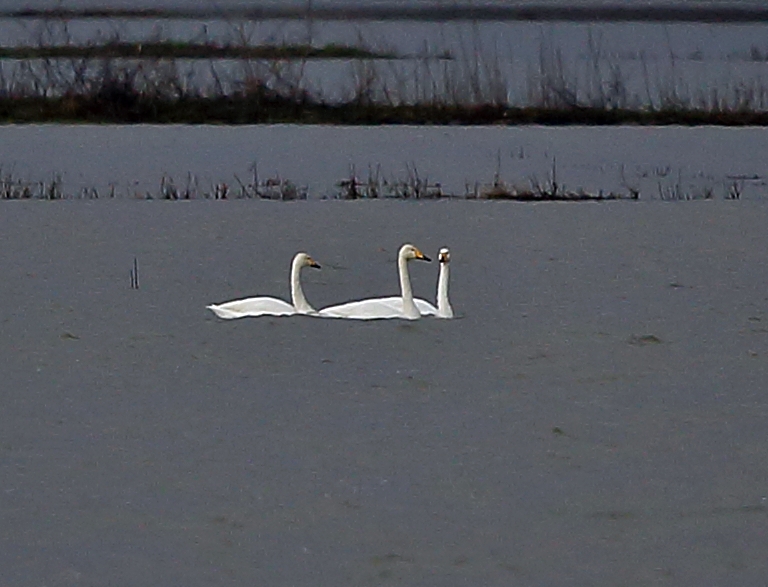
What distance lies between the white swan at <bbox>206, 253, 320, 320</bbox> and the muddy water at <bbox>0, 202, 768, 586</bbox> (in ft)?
0.20

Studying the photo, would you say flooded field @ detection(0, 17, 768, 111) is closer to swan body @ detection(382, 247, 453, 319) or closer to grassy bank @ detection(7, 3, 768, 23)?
grassy bank @ detection(7, 3, 768, 23)

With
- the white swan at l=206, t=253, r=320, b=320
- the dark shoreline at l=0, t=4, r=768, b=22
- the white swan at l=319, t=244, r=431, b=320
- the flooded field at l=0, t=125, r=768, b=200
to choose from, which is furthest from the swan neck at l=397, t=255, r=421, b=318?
the dark shoreline at l=0, t=4, r=768, b=22

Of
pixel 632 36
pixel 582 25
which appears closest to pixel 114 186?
pixel 632 36

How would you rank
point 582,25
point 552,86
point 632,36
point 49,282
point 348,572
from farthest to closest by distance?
1. point 582,25
2. point 632,36
3. point 552,86
4. point 49,282
5. point 348,572

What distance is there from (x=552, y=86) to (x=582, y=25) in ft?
27.6

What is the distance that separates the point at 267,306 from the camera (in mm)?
5133

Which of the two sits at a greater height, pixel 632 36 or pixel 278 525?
pixel 632 36

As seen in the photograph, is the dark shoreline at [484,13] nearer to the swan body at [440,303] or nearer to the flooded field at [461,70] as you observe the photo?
the flooded field at [461,70]

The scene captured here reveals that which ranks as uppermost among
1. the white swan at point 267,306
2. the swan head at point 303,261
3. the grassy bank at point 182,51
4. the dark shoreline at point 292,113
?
the grassy bank at point 182,51

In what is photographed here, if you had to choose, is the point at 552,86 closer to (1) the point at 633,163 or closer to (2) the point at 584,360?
(1) the point at 633,163

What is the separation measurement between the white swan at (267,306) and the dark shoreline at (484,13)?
13385 millimetres

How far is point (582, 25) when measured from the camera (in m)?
18.8

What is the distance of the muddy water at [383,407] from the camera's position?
3.09 meters

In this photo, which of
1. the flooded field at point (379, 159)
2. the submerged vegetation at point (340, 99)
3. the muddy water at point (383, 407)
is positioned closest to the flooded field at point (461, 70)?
the submerged vegetation at point (340, 99)
